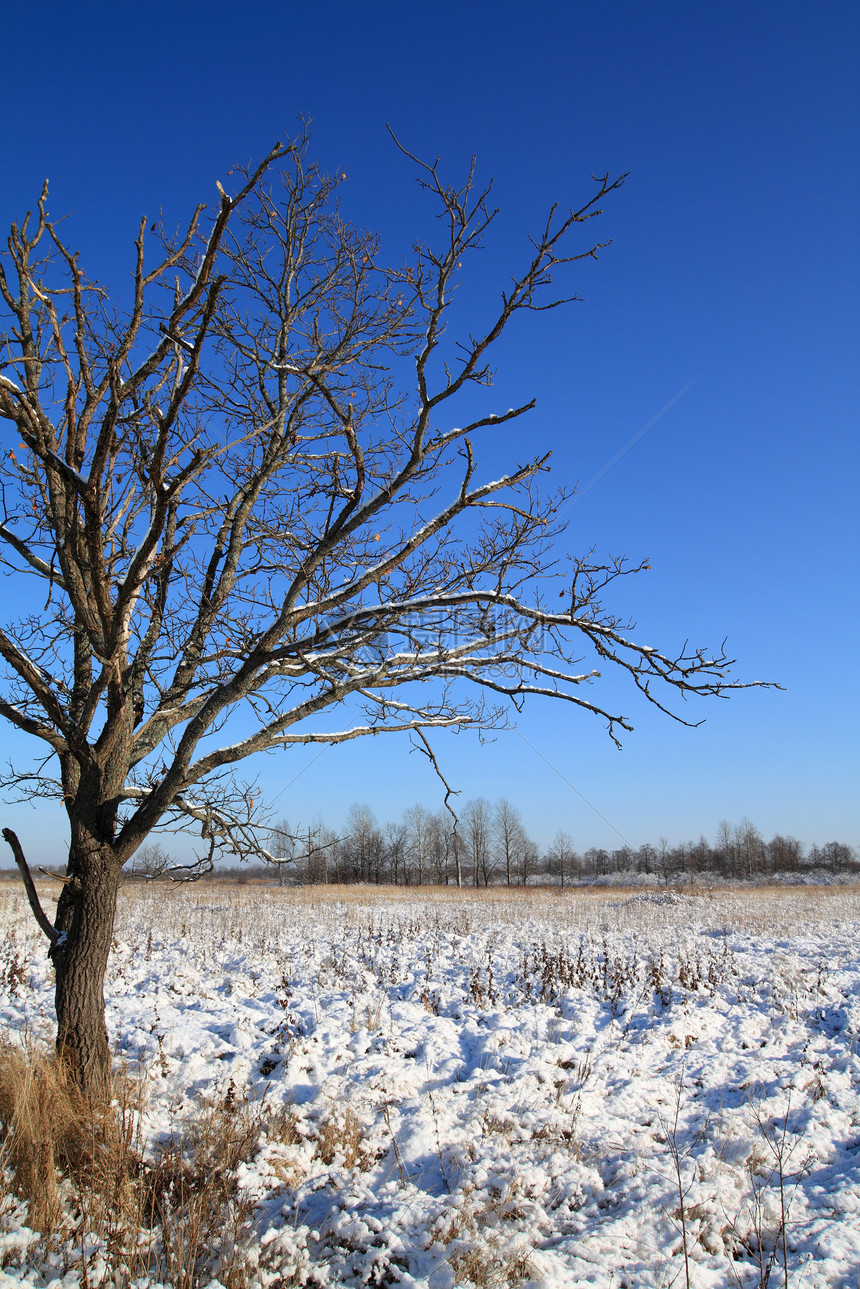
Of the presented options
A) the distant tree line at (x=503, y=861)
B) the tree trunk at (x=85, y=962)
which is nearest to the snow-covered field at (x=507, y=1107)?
the tree trunk at (x=85, y=962)

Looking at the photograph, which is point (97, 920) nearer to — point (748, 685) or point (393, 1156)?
point (393, 1156)

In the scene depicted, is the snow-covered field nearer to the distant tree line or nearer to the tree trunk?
the tree trunk

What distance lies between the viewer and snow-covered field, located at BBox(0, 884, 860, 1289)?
10.5ft

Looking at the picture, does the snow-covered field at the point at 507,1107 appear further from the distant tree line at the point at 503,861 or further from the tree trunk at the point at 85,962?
the distant tree line at the point at 503,861

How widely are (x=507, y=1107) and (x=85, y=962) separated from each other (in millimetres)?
3198

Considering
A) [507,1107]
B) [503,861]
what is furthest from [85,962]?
[503,861]

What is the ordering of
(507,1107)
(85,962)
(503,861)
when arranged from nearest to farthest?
1. (85,962)
2. (507,1107)
3. (503,861)

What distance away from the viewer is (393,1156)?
425 centimetres

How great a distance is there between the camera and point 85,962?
161 inches

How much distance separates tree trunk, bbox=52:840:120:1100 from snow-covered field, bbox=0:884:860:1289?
26.8 inches

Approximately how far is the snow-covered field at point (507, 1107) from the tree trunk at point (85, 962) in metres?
0.68

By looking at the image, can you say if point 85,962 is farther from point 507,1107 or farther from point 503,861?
point 503,861

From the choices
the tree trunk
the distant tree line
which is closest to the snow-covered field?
the tree trunk

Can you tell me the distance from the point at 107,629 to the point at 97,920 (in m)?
1.91
